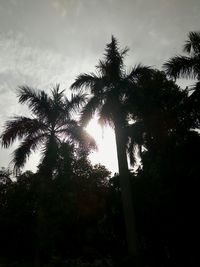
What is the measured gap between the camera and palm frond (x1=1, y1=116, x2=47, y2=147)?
14.1 meters

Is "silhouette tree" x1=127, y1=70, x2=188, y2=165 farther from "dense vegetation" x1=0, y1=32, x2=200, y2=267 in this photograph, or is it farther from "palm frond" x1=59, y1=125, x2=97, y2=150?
"palm frond" x1=59, y1=125, x2=97, y2=150

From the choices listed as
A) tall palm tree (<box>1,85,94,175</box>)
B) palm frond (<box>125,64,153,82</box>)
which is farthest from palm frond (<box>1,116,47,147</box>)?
palm frond (<box>125,64,153,82</box>)

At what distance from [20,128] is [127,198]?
6.80 m

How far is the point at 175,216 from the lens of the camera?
14328 millimetres

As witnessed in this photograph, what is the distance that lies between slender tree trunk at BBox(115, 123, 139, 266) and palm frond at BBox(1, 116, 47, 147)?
4.38m

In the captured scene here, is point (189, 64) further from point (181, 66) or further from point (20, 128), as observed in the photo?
point (20, 128)

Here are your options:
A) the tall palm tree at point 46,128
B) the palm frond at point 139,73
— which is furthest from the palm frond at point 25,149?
the palm frond at point 139,73

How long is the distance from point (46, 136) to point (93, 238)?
1003 cm

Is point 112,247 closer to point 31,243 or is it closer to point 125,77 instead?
point 31,243

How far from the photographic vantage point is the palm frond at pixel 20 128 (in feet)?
46.1

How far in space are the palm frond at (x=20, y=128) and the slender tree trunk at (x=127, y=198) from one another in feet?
14.4

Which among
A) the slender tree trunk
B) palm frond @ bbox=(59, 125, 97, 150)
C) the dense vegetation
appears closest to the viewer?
the slender tree trunk

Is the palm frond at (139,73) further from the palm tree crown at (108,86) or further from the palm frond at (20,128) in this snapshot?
the palm frond at (20,128)

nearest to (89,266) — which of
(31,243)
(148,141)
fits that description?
(148,141)
